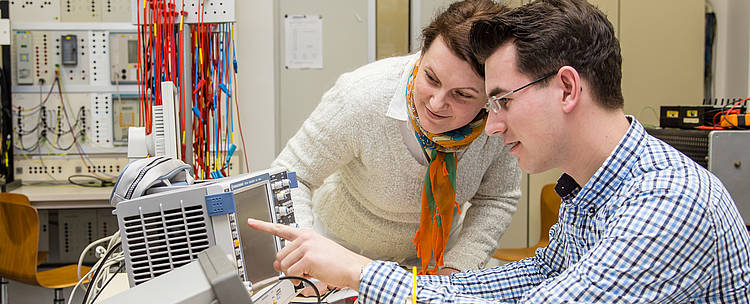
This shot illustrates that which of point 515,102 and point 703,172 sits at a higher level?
point 515,102

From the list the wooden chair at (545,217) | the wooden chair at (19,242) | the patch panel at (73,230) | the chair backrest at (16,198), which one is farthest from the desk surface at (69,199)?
the wooden chair at (545,217)

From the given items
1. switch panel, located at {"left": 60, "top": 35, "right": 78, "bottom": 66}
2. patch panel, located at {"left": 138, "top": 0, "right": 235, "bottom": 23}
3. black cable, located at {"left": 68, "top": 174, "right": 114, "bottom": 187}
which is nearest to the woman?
patch panel, located at {"left": 138, "top": 0, "right": 235, "bottom": 23}

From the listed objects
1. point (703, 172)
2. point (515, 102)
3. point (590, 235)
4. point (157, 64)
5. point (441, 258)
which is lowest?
point (441, 258)

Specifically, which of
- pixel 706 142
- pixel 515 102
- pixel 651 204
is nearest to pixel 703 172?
pixel 651 204

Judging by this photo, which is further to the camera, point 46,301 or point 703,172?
point 46,301

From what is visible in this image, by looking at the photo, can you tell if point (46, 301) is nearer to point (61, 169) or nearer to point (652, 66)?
point (61, 169)

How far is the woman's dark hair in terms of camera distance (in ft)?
3.91

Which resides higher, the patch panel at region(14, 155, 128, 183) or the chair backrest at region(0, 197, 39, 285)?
the patch panel at region(14, 155, 128, 183)

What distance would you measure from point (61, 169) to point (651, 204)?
12.1ft

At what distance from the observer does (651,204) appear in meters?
0.80

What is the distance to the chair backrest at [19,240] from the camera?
2670 mm

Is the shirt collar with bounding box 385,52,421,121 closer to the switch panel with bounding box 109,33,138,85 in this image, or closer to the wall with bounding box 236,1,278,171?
the wall with bounding box 236,1,278,171

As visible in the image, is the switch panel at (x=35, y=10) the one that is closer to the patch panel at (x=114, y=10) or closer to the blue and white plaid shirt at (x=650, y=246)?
the patch panel at (x=114, y=10)

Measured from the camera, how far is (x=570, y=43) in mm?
929
